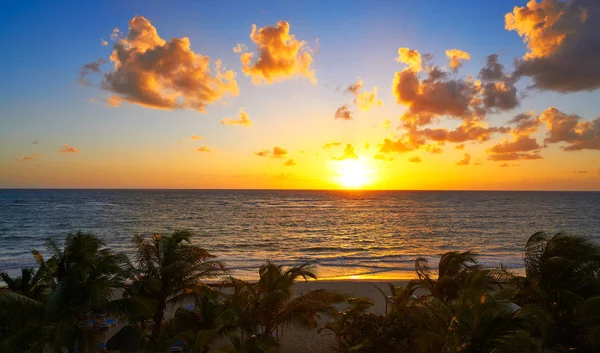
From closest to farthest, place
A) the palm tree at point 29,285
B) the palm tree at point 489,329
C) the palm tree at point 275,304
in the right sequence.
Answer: the palm tree at point 489,329
the palm tree at point 29,285
the palm tree at point 275,304

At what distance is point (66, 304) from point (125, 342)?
2955 millimetres

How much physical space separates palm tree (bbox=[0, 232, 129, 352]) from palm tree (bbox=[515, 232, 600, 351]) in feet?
41.7

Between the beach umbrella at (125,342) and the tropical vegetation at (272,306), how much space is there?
41 millimetres

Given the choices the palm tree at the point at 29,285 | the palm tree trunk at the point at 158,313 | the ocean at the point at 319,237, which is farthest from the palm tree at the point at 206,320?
the ocean at the point at 319,237

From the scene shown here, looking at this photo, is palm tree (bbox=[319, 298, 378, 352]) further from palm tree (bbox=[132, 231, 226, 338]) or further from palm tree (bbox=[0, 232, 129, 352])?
palm tree (bbox=[0, 232, 129, 352])

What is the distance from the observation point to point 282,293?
1191 centimetres

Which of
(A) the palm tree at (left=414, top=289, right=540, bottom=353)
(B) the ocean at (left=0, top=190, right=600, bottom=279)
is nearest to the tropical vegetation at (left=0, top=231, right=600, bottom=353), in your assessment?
(A) the palm tree at (left=414, top=289, right=540, bottom=353)

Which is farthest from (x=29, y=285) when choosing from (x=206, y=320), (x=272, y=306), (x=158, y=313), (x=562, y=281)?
(x=562, y=281)

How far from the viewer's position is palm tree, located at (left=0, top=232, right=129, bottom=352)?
924 cm

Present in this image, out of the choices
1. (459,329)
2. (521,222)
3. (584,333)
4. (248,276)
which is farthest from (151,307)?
(521,222)

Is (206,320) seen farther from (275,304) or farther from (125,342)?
(125,342)

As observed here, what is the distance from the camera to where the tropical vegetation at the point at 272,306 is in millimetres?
8375

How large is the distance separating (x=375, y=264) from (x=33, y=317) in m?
29.4

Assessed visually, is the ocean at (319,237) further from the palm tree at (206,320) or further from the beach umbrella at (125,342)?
the palm tree at (206,320)
